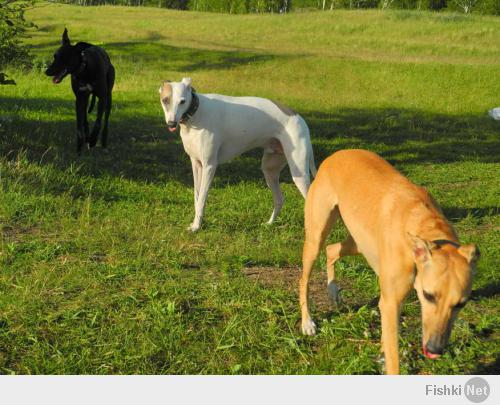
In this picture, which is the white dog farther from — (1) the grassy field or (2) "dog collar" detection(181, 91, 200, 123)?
(1) the grassy field

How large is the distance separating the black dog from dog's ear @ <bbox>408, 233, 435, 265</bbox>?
28.0 ft

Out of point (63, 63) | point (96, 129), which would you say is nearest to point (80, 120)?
point (96, 129)

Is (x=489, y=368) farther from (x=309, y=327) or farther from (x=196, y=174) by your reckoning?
(x=196, y=174)

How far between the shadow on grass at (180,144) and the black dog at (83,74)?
1.36 feet

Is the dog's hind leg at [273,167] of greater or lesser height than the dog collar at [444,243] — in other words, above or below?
below

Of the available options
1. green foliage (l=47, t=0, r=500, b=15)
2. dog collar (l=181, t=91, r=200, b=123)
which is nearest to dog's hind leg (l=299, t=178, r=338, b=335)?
dog collar (l=181, t=91, r=200, b=123)

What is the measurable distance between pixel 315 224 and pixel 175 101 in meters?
3.05

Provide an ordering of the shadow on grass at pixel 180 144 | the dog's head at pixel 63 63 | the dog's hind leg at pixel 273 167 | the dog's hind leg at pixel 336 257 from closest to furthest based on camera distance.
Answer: the dog's hind leg at pixel 336 257
the dog's hind leg at pixel 273 167
the shadow on grass at pixel 180 144
the dog's head at pixel 63 63

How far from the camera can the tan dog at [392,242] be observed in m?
3.32

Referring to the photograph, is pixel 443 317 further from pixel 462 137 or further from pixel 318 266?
pixel 462 137

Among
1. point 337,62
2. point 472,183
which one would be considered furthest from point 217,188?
point 337,62

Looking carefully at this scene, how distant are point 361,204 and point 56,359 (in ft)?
7.46

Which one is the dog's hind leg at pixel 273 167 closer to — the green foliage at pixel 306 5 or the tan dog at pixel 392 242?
the tan dog at pixel 392 242

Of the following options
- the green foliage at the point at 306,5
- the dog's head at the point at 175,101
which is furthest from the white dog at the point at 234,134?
the green foliage at the point at 306,5
